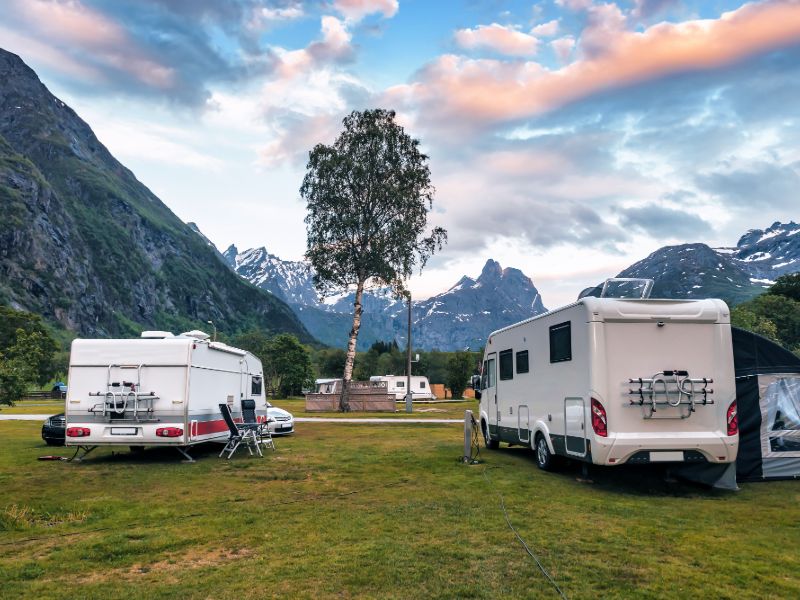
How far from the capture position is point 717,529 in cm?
809

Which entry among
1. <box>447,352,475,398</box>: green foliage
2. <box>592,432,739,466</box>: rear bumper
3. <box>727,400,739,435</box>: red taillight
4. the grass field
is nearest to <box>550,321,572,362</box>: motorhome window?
<box>592,432,739,466</box>: rear bumper

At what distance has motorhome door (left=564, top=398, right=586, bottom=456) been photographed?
1064 centimetres

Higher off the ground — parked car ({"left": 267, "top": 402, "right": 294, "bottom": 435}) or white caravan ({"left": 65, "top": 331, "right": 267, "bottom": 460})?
white caravan ({"left": 65, "top": 331, "right": 267, "bottom": 460})

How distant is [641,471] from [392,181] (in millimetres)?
27792

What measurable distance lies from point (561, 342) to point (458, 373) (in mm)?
58519

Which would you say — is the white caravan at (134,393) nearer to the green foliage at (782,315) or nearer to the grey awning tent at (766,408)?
the grey awning tent at (766,408)

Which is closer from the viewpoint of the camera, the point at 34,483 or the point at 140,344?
the point at 34,483

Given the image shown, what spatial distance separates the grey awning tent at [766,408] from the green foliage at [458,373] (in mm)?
57412

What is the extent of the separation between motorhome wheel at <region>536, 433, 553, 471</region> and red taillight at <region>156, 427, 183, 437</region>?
7685 millimetres

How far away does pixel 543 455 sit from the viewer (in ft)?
41.9

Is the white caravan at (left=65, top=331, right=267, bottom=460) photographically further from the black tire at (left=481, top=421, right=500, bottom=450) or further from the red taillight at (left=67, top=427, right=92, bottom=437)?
the black tire at (left=481, top=421, right=500, bottom=450)

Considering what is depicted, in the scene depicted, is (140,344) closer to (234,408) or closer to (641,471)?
(234,408)

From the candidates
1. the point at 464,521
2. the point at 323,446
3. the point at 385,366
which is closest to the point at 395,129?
the point at 323,446

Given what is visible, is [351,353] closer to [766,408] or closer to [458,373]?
[766,408]
